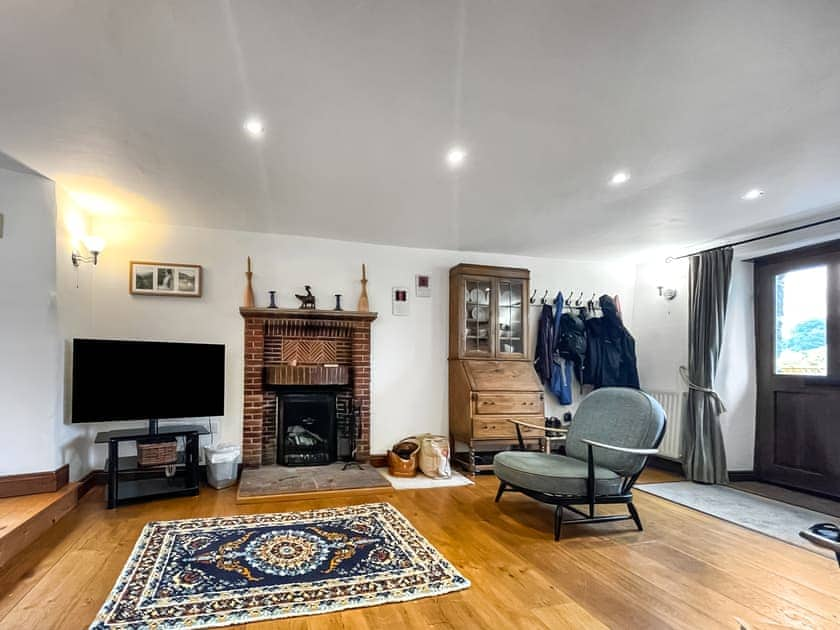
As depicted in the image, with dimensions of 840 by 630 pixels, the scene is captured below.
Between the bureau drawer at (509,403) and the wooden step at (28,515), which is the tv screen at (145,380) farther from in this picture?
the bureau drawer at (509,403)

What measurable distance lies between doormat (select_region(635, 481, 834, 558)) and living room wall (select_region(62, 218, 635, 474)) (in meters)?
1.56

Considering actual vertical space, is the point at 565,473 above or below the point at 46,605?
above

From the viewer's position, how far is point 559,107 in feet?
7.45

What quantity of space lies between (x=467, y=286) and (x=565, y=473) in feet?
7.96

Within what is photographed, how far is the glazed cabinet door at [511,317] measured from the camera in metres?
5.11

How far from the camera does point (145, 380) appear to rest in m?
3.81

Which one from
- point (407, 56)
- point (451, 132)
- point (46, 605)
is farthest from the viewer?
point (451, 132)

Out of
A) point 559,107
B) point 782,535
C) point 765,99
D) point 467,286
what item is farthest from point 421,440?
point 765,99

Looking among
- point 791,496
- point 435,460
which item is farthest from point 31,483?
point 791,496

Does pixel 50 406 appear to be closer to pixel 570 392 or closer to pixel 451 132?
pixel 451 132

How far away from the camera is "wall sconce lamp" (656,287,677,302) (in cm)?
528

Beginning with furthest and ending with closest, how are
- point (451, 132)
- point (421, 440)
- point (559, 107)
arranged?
point (421, 440)
point (451, 132)
point (559, 107)

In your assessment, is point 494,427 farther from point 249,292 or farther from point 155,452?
point 155,452

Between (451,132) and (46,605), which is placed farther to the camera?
(451,132)
